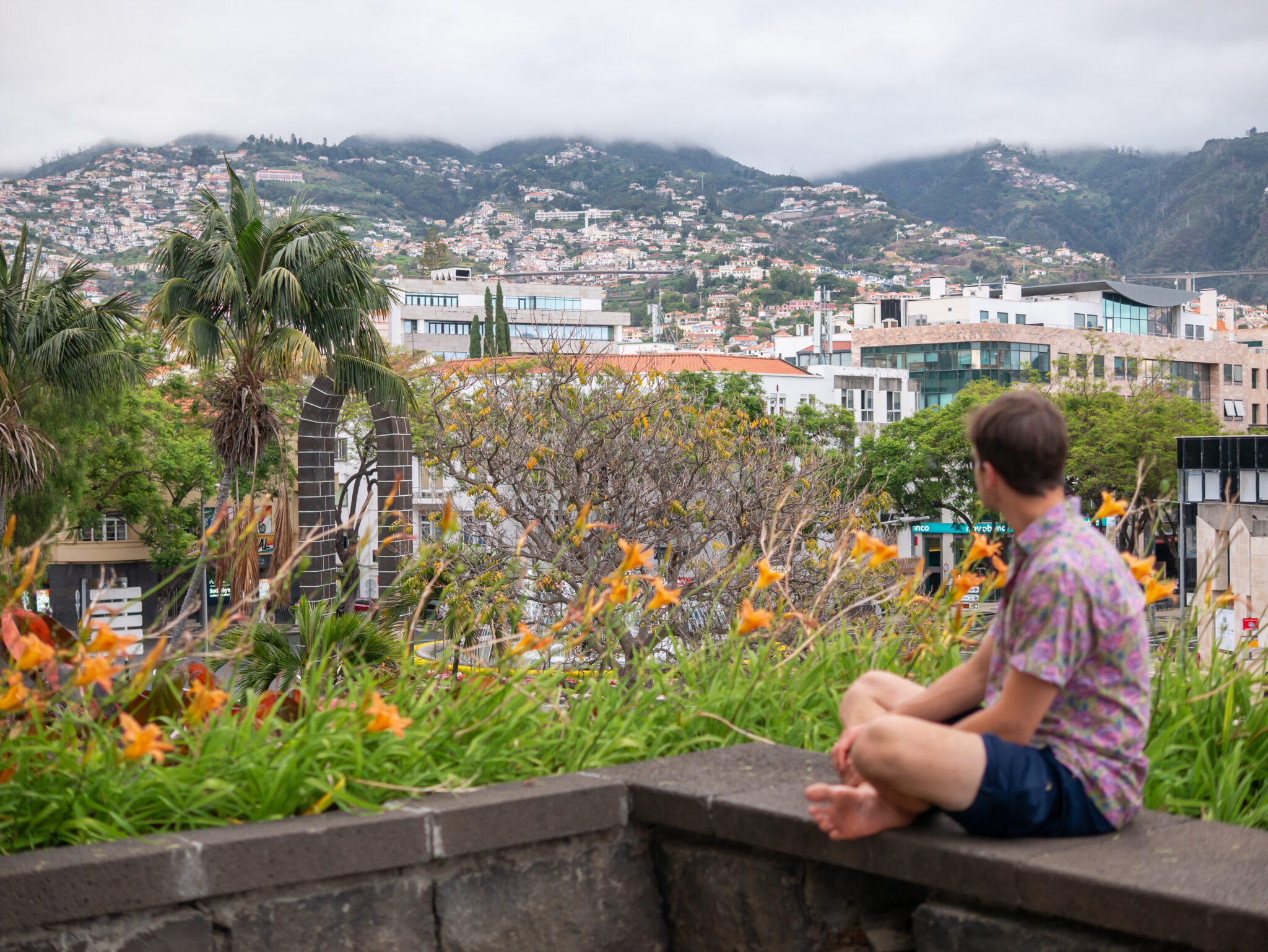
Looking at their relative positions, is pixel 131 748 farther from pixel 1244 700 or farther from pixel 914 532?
pixel 914 532

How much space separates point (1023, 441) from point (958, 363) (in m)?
68.0

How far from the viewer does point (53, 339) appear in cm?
1919

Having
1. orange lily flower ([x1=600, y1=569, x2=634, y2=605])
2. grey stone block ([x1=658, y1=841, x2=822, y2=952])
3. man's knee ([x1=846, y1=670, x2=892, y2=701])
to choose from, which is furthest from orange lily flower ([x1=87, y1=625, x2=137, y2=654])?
man's knee ([x1=846, y1=670, x2=892, y2=701])

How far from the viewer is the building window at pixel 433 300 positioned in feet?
310

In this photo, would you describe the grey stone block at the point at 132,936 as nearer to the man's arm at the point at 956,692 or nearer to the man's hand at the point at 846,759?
the man's hand at the point at 846,759

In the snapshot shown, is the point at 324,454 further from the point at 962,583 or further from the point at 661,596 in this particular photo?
the point at 661,596

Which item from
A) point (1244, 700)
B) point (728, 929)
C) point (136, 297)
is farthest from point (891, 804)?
point (136, 297)

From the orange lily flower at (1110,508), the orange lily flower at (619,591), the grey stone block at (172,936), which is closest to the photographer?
the grey stone block at (172,936)

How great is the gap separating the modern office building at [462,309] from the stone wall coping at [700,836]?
78626mm

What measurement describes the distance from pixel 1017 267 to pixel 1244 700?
626 ft

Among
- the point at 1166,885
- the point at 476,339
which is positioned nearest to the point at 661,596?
the point at 1166,885

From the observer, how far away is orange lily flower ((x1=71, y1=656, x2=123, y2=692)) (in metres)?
2.26

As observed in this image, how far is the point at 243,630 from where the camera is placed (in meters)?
2.82

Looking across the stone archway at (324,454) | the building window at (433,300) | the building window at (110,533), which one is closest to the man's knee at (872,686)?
the stone archway at (324,454)
